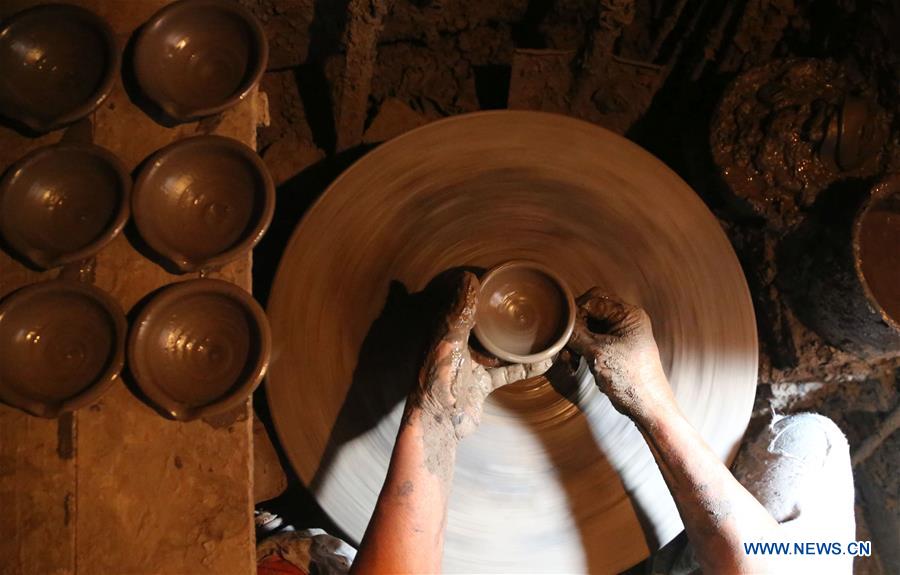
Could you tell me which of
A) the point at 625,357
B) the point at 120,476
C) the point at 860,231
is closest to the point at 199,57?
the point at 120,476

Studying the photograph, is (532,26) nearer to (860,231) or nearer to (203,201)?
(860,231)

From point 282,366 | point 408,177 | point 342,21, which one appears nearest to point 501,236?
point 408,177

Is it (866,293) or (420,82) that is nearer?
(866,293)

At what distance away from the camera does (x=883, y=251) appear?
7.31 ft

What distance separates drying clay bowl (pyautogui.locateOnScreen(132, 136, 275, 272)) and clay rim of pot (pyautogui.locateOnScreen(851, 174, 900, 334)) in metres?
1.82

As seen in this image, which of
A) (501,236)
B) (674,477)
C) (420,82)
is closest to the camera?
(674,477)

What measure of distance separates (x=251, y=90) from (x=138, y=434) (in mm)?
961

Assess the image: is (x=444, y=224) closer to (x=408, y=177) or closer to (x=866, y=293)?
(x=408, y=177)

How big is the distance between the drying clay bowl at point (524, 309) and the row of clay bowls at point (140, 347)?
628 millimetres

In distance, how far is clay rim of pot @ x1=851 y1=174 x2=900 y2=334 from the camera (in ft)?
6.84

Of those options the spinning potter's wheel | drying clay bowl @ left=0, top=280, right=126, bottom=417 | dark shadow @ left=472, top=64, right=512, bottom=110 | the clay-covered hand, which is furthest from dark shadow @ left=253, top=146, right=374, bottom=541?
the clay-covered hand

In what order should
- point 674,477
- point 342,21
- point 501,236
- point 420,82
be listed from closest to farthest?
point 674,477 → point 501,236 → point 342,21 → point 420,82

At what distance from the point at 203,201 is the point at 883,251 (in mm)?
2190

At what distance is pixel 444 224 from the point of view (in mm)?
2088
